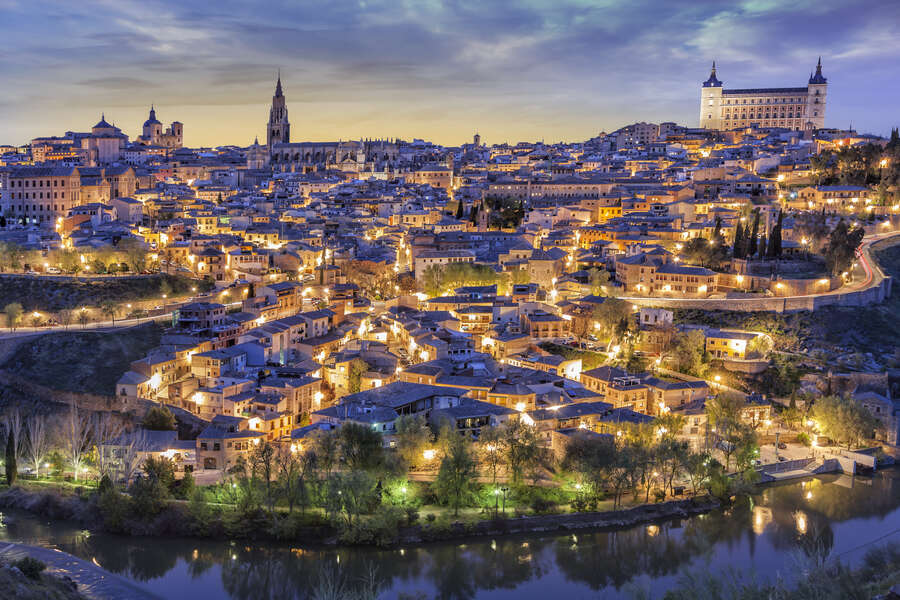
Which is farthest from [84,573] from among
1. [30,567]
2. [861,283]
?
[861,283]

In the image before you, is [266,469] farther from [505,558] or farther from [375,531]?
[505,558]

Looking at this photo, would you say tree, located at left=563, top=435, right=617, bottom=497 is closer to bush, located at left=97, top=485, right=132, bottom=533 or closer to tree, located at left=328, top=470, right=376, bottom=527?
tree, located at left=328, top=470, right=376, bottom=527

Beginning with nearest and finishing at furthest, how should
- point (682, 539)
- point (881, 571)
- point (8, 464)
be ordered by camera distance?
1. point (881, 571)
2. point (682, 539)
3. point (8, 464)

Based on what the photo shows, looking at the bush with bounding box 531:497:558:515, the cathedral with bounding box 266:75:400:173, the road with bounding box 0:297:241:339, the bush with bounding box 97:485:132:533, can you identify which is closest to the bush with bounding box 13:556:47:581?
the bush with bounding box 97:485:132:533

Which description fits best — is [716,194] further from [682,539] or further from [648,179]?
[682,539]

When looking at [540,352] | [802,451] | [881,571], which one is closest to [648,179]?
[540,352]

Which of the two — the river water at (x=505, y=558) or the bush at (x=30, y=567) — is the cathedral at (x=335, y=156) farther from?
the bush at (x=30, y=567)
